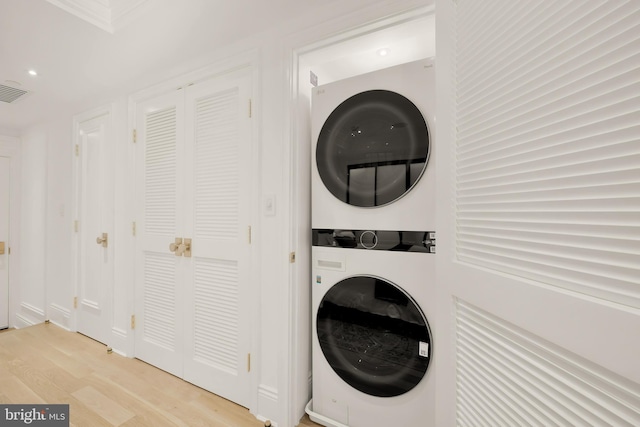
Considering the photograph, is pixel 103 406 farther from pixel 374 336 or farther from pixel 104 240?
pixel 374 336

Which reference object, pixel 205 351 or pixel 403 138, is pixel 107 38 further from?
pixel 205 351

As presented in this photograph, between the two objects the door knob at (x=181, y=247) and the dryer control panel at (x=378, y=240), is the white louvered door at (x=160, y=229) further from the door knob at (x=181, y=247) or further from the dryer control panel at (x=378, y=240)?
Answer: the dryer control panel at (x=378, y=240)

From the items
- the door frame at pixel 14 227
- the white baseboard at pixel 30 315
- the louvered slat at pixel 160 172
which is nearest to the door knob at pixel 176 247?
the louvered slat at pixel 160 172

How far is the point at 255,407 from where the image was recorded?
5.17 feet

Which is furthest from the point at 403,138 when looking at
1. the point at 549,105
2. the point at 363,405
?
the point at 363,405

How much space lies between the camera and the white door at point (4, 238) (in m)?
3.39

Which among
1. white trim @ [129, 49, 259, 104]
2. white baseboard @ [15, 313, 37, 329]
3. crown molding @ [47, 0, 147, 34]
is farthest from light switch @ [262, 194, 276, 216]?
white baseboard @ [15, 313, 37, 329]

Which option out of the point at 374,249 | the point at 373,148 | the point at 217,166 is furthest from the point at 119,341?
the point at 373,148

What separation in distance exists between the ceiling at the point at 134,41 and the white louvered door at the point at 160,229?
28cm

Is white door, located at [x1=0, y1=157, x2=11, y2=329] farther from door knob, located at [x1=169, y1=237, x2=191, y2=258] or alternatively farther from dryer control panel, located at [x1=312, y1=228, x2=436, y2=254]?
dryer control panel, located at [x1=312, y1=228, x2=436, y2=254]

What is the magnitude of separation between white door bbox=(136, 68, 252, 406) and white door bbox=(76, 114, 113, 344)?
0.49 meters

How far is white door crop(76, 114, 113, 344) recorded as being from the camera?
240 centimetres

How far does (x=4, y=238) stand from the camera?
344cm

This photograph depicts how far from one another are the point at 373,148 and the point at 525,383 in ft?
3.44
